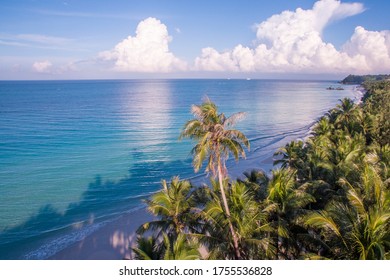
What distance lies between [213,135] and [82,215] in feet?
68.1

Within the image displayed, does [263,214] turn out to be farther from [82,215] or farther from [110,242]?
[82,215]

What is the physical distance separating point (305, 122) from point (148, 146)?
50012mm

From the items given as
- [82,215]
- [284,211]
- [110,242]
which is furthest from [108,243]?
[284,211]

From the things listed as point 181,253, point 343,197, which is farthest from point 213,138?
point 343,197

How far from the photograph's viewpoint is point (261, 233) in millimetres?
16250

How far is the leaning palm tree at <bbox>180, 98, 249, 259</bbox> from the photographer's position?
1563cm

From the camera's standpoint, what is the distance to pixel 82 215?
3047 cm

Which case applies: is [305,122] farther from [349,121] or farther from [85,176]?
[85,176]

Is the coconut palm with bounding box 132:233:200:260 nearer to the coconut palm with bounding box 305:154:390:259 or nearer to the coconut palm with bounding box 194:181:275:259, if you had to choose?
the coconut palm with bounding box 194:181:275:259

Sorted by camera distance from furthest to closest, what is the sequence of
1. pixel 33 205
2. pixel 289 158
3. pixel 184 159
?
pixel 184 159 → pixel 33 205 → pixel 289 158

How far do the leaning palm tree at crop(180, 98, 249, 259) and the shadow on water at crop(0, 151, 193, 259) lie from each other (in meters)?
13.0

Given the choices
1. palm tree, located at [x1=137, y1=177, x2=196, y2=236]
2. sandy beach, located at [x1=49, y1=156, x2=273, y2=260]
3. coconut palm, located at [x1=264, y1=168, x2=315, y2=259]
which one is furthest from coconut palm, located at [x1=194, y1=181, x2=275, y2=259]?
sandy beach, located at [x1=49, y1=156, x2=273, y2=260]

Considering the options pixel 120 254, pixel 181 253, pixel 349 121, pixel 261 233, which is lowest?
pixel 120 254

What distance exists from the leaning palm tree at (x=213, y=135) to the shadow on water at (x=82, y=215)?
42.5 feet
